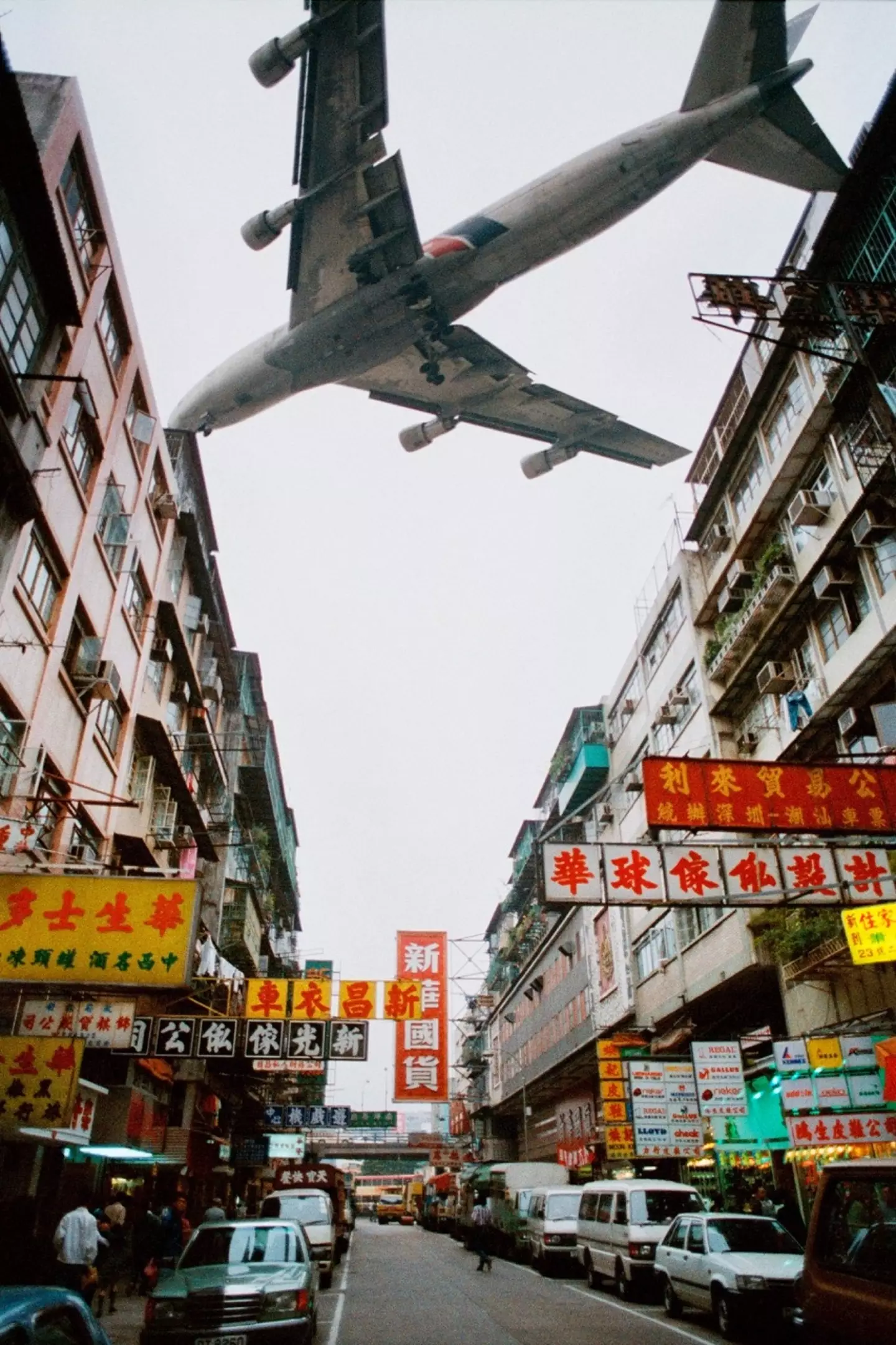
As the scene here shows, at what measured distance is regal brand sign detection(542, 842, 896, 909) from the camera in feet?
39.3

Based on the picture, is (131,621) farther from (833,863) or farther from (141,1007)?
(833,863)

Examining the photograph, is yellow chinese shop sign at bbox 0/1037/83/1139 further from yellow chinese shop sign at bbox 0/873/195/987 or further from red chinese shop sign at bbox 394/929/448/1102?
red chinese shop sign at bbox 394/929/448/1102

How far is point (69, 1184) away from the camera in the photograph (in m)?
17.4

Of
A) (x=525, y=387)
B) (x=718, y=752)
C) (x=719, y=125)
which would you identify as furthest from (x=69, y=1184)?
Answer: (x=719, y=125)

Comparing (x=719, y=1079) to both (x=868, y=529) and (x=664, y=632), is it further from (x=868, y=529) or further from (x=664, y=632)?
(x=664, y=632)

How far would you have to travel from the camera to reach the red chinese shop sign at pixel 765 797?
11.8 meters

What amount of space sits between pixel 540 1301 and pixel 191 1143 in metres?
15.6

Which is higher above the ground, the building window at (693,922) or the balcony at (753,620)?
the balcony at (753,620)

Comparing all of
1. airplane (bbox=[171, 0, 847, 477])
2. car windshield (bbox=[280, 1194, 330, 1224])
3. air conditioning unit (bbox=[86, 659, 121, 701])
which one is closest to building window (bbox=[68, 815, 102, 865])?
air conditioning unit (bbox=[86, 659, 121, 701])

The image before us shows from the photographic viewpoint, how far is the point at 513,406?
22.6 metres

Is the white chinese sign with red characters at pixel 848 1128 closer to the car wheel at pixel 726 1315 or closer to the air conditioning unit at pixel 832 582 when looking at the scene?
the car wheel at pixel 726 1315

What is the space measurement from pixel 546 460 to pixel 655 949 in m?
16.8

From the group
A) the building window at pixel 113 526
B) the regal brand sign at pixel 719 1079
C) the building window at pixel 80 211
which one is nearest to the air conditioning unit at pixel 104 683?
the building window at pixel 113 526

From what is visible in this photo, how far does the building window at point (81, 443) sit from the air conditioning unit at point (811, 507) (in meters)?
15.9
